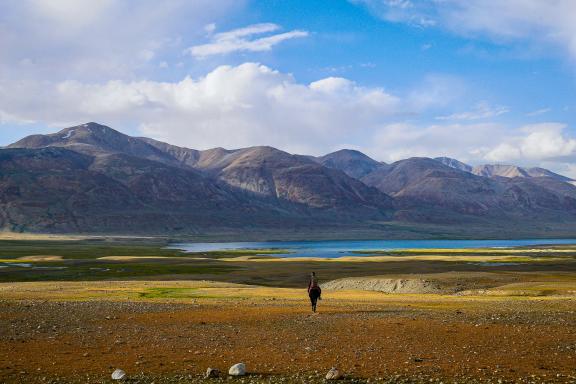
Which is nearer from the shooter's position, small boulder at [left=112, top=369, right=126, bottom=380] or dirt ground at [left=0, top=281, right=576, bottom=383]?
small boulder at [left=112, top=369, right=126, bottom=380]

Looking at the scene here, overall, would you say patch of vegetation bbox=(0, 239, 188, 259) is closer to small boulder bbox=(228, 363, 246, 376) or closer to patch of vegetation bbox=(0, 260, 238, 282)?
patch of vegetation bbox=(0, 260, 238, 282)

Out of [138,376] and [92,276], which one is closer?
[138,376]

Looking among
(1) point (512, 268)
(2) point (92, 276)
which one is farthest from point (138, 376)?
(1) point (512, 268)

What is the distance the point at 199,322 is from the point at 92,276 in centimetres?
5130

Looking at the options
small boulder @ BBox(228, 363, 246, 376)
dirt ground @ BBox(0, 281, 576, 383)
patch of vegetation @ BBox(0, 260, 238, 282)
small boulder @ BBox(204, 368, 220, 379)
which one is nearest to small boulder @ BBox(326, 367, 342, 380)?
dirt ground @ BBox(0, 281, 576, 383)

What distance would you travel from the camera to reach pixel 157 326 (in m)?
26.4

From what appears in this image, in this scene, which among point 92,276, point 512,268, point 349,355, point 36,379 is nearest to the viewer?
point 36,379

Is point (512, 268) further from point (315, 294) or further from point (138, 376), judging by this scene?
point (138, 376)

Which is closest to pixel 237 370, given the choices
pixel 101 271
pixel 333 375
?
pixel 333 375

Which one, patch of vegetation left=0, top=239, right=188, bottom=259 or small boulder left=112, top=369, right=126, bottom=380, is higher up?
small boulder left=112, top=369, right=126, bottom=380

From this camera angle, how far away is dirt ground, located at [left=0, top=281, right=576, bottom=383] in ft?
55.3

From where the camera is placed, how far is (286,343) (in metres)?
22.1

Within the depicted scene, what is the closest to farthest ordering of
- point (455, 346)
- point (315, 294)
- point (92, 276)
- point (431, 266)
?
point (455, 346) → point (315, 294) → point (92, 276) → point (431, 266)

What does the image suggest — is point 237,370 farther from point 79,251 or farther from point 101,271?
point 79,251
